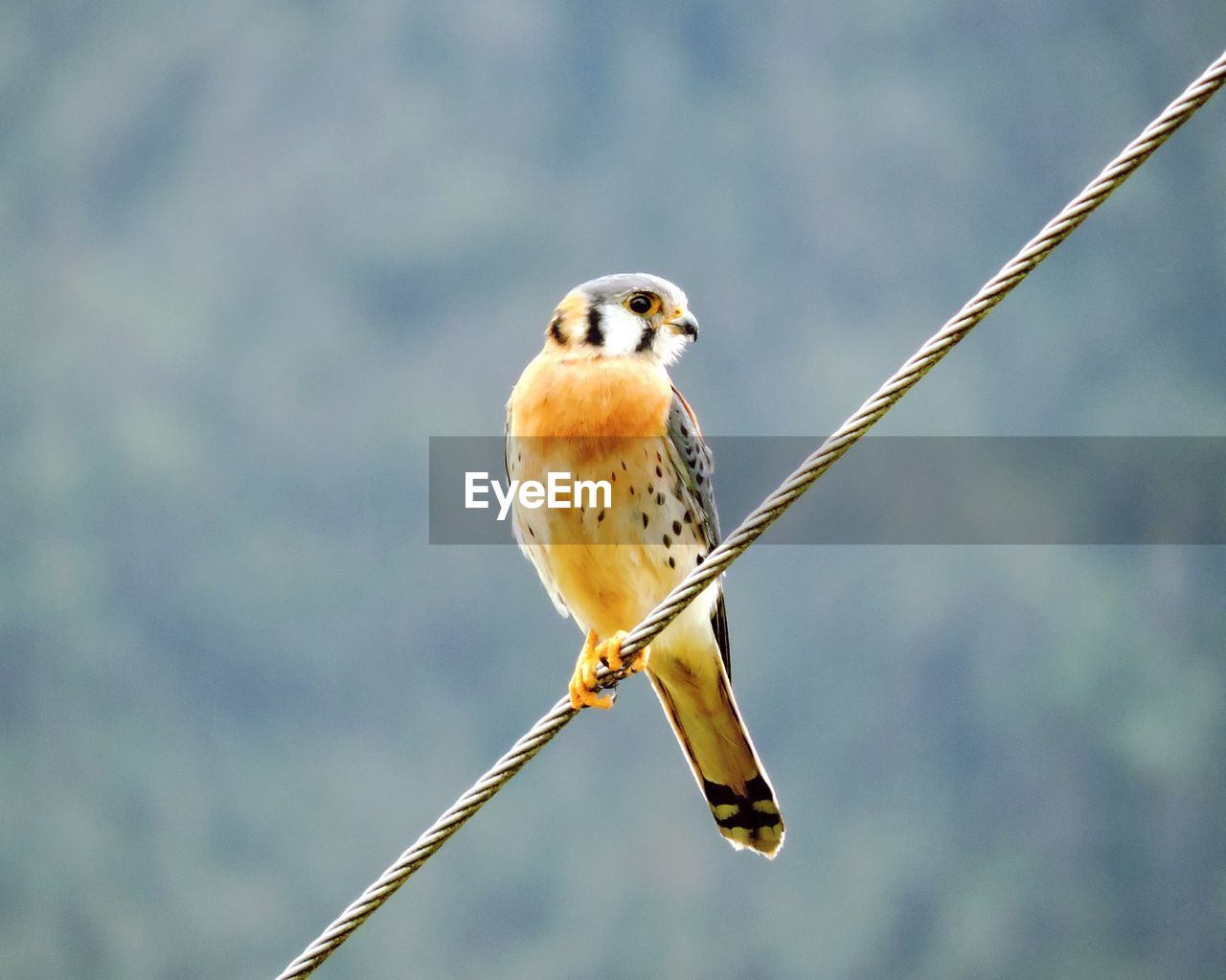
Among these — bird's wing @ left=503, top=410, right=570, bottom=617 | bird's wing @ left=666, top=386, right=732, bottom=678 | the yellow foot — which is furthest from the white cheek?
the yellow foot

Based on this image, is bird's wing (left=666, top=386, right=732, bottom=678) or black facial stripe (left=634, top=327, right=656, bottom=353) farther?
black facial stripe (left=634, top=327, right=656, bottom=353)

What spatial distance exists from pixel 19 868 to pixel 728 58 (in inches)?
641

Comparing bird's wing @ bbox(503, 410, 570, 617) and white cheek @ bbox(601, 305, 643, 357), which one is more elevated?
white cheek @ bbox(601, 305, 643, 357)

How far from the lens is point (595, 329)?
2.74 m

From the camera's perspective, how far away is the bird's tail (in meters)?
2.67

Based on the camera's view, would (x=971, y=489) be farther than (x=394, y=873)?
Yes

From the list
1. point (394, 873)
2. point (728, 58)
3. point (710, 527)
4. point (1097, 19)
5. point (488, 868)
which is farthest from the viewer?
point (1097, 19)

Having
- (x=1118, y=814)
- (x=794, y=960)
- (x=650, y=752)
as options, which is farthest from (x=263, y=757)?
(x=1118, y=814)

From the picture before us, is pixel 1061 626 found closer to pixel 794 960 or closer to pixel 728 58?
pixel 794 960

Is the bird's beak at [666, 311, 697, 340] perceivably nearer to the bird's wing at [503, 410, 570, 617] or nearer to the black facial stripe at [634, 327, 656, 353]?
the black facial stripe at [634, 327, 656, 353]

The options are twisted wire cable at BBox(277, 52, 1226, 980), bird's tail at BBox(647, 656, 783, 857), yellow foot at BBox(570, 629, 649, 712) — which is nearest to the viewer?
twisted wire cable at BBox(277, 52, 1226, 980)

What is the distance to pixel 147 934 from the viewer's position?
55.2 ft

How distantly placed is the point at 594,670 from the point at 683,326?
754mm

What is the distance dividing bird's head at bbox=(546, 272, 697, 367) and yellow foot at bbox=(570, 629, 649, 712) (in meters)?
0.59
